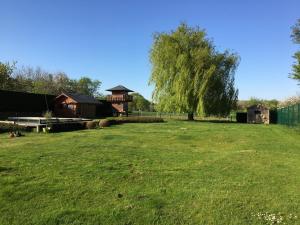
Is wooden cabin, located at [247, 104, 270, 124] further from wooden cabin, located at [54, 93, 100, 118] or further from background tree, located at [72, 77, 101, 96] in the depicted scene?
background tree, located at [72, 77, 101, 96]

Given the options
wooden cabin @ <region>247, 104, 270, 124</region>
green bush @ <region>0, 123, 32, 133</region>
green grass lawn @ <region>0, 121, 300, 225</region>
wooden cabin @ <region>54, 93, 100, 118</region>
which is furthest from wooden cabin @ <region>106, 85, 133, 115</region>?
green grass lawn @ <region>0, 121, 300, 225</region>

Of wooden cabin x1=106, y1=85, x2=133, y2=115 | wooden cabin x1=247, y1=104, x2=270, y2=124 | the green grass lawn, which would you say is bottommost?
the green grass lawn

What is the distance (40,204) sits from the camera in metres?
4.55

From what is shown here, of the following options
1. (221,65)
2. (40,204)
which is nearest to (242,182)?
(40,204)

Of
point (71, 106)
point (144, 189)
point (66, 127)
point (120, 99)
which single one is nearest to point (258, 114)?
point (120, 99)

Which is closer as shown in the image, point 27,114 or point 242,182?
point 242,182

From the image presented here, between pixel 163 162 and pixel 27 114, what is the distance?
27610 mm

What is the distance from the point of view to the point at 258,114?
39875 millimetres

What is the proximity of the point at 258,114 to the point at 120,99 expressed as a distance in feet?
62.4

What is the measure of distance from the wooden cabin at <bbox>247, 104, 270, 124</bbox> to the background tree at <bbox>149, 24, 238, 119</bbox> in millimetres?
5306

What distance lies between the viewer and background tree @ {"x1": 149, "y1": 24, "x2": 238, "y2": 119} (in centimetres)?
3406

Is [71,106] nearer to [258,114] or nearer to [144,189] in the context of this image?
[258,114]

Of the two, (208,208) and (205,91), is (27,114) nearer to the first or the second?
(205,91)

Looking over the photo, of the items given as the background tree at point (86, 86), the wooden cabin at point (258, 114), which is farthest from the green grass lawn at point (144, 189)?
the background tree at point (86, 86)
